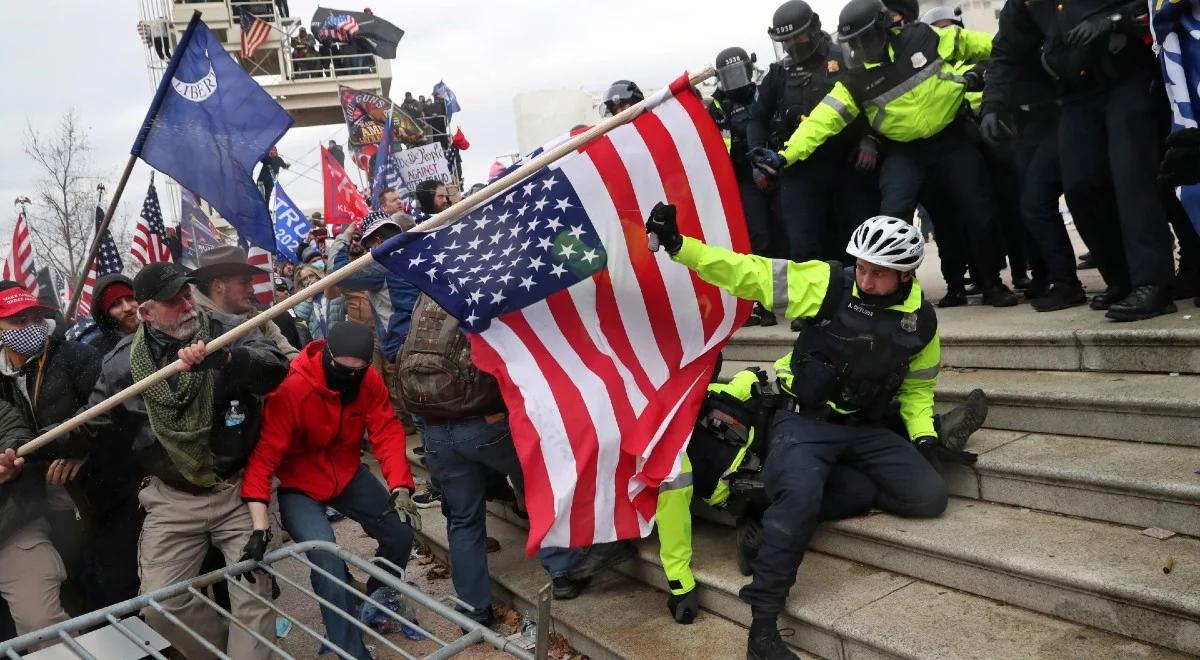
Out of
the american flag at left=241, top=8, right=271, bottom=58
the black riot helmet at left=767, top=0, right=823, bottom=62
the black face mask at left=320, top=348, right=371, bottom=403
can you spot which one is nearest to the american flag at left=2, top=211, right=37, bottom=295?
the black face mask at left=320, top=348, right=371, bottom=403

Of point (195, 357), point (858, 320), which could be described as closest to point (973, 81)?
point (858, 320)

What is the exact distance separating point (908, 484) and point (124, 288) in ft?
15.1

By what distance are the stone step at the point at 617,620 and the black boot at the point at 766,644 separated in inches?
7.7

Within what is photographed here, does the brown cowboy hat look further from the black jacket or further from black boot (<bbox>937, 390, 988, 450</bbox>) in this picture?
black boot (<bbox>937, 390, 988, 450</bbox>)

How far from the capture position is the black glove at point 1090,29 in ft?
16.2

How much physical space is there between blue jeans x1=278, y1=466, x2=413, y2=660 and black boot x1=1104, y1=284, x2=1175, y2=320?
3.98 metres

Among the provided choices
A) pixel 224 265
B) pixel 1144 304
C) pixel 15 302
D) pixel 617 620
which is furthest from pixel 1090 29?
pixel 15 302

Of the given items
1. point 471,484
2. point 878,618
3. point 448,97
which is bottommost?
point 878,618

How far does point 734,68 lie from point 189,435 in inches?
157

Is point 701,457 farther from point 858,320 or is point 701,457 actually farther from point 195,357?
point 195,357

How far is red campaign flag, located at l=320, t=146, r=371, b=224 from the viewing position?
12469 millimetres

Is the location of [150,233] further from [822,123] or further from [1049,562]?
[1049,562]

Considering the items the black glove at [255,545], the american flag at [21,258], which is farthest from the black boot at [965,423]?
the american flag at [21,258]

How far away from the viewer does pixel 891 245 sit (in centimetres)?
430
